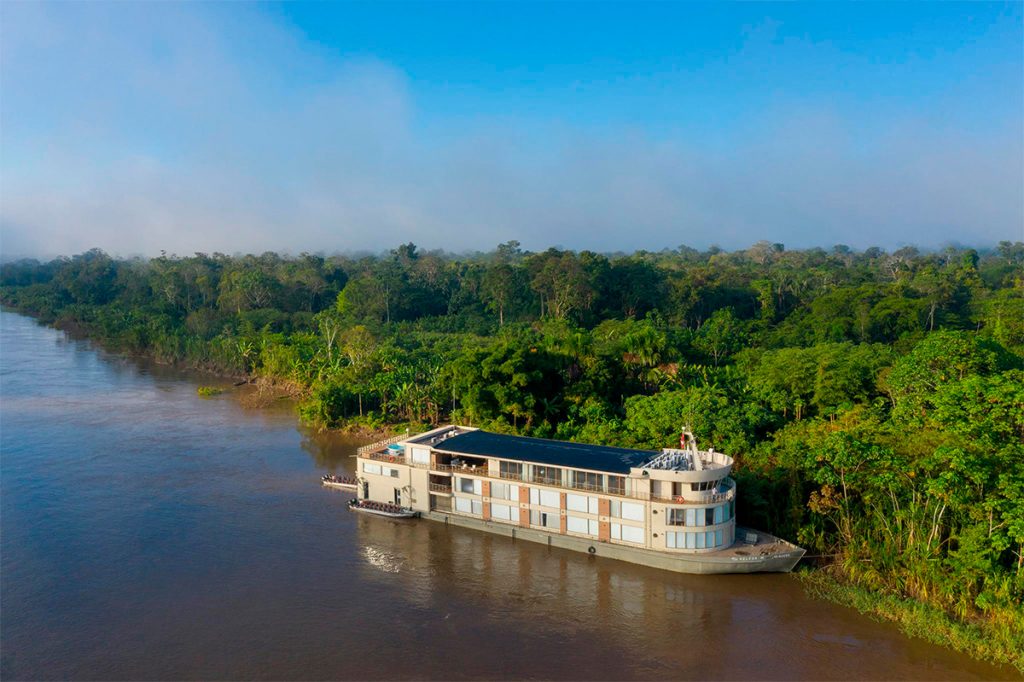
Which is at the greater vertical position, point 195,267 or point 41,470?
point 195,267

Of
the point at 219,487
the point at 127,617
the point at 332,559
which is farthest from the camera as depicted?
the point at 219,487

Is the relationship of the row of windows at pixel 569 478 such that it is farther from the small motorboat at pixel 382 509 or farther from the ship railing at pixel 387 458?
the ship railing at pixel 387 458

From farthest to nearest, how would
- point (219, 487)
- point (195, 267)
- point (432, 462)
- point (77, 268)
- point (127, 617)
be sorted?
point (77, 268)
point (195, 267)
point (219, 487)
point (432, 462)
point (127, 617)

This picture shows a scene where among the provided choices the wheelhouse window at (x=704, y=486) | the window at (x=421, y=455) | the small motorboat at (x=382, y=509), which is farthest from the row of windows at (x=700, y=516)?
the small motorboat at (x=382, y=509)

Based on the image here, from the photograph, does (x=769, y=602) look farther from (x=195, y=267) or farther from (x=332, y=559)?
(x=195, y=267)

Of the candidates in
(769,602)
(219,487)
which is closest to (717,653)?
(769,602)

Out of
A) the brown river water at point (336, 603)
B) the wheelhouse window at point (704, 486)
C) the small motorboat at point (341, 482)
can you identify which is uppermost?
the wheelhouse window at point (704, 486)

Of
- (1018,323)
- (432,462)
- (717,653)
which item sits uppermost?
(1018,323)

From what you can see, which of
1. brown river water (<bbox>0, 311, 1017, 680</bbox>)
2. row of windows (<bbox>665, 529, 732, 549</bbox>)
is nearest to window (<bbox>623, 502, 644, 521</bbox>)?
row of windows (<bbox>665, 529, 732, 549</bbox>)
